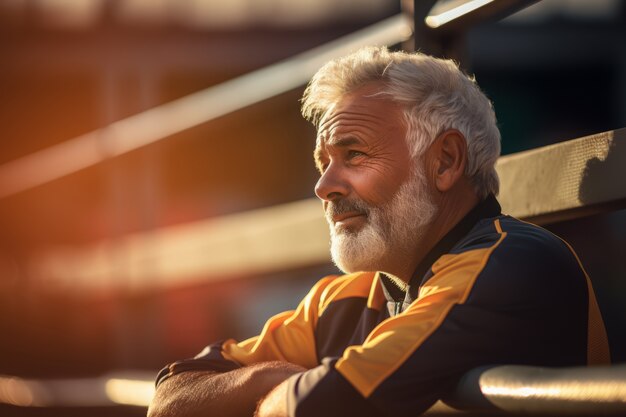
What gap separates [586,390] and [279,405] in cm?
69

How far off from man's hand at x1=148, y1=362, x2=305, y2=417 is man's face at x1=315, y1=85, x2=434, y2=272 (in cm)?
29

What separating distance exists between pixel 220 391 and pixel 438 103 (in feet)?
2.25

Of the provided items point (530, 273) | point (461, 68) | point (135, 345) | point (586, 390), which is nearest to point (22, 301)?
point (135, 345)

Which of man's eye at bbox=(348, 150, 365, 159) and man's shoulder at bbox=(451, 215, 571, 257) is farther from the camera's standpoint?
man's eye at bbox=(348, 150, 365, 159)

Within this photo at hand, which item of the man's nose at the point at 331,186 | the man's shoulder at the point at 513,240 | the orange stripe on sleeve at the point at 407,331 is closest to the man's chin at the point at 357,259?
the man's nose at the point at 331,186

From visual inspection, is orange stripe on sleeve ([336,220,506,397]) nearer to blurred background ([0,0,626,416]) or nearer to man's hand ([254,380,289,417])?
man's hand ([254,380,289,417])

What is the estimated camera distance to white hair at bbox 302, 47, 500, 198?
192 centimetres

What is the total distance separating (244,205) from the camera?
15.3 meters

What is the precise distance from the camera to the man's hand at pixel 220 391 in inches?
66.9

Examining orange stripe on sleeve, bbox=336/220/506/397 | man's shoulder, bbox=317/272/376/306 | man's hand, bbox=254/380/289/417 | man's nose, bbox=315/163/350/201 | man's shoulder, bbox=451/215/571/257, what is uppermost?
man's nose, bbox=315/163/350/201

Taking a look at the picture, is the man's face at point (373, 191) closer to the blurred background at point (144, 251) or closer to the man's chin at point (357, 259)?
the man's chin at point (357, 259)

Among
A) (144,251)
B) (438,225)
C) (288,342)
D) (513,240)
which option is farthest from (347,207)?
(144,251)

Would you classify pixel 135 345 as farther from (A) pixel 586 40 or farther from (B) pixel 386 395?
(A) pixel 586 40

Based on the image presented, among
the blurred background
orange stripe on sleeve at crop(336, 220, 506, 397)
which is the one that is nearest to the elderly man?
orange stripe on sleeve at crop(336, 220, 506, 397)
